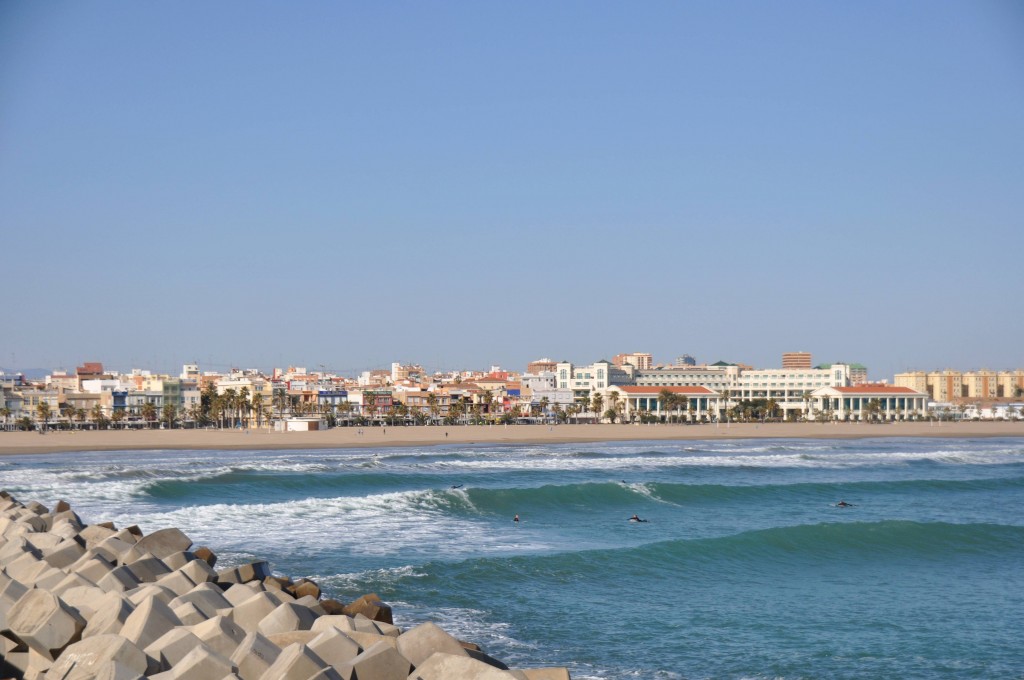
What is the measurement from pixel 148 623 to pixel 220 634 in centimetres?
61

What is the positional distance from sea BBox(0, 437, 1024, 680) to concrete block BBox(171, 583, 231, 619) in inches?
111

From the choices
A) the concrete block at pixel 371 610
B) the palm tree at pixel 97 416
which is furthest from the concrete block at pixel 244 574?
the palm tree at pixel 97 416

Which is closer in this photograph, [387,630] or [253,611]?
[387,630]

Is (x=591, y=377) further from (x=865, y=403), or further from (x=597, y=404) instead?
(x=865, y=403)

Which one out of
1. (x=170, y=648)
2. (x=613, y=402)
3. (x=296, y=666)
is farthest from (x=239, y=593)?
(x=613, y=402)

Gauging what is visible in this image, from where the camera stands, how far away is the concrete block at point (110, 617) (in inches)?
305

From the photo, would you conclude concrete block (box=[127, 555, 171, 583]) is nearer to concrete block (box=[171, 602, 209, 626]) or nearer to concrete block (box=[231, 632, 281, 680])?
concrete block (box=[171, 602, 209, 626])

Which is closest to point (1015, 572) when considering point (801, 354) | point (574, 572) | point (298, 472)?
point (574, 572)

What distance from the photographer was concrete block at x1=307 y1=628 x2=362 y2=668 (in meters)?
6.76

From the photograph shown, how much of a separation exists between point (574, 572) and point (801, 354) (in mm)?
160176

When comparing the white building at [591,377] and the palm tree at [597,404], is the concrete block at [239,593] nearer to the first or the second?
the palm tree at [597,404]

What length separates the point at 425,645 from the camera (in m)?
6.95

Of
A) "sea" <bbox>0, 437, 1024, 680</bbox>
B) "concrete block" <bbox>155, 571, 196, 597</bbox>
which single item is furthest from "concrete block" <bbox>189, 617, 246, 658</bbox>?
"sea" <bbox>0, 437, 1024, 680</bbox>

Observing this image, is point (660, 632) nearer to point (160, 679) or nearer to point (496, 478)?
point (160, 679)
